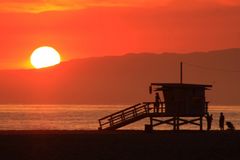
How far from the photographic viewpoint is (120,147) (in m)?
48.9

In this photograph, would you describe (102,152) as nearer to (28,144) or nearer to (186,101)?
(28,144)

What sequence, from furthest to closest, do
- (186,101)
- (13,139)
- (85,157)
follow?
(186,101) → (13,139) → (85,157)

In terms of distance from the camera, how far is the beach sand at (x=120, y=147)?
4409cm

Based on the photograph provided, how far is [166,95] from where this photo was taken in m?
68.9

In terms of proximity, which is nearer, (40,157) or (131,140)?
(40,157)

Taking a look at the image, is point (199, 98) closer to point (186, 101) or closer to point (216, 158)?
point (186, 101)

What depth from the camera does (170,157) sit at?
43969 millimetres

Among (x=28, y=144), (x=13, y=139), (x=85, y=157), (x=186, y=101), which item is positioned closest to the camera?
(x=85, y=157)

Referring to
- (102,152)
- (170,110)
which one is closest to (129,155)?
(102,152)

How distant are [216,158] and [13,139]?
15.2m

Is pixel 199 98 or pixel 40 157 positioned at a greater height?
pixel 199 98

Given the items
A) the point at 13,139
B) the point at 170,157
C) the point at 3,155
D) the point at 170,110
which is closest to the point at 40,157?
the point at 3,155

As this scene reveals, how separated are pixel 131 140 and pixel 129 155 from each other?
9847mm

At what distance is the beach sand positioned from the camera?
44.1 meters
